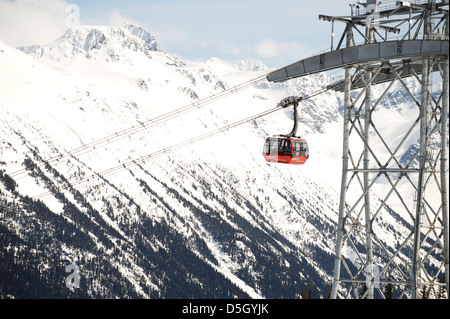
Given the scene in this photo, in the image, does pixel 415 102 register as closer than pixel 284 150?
Yes

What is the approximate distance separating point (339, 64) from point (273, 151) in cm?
1112

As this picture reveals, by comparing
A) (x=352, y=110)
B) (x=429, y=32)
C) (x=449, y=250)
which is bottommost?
(x=449, y=250)

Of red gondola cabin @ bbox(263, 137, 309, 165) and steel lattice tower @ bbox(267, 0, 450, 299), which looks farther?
red gondola cabin @ bbox(263, 137, 309, 165)

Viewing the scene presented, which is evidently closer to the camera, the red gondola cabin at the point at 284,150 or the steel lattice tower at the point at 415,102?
the steel lattice tower at the point at 415,102
